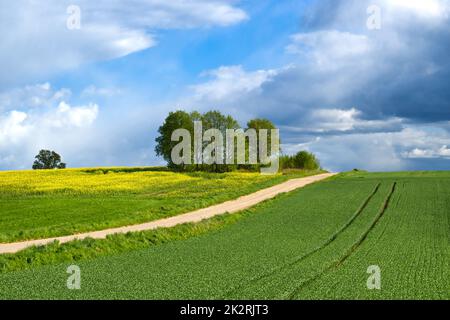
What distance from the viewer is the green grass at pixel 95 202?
33219mm

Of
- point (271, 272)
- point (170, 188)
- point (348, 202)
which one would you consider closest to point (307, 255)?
point (271, 272)

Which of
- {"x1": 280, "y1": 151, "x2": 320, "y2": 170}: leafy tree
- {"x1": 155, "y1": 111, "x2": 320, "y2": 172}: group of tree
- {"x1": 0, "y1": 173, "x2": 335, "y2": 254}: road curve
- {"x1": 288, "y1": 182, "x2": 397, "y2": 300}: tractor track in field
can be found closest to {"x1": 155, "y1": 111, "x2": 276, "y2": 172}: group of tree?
{"x1": 155, "y1": 111, "x2": 320, "y2": 172}: group of tree

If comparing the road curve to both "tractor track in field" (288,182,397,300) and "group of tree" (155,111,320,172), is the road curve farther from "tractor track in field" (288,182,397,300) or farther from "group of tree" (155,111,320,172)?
"group of tree" (155,111,320,172)

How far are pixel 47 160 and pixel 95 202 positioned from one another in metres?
79.3

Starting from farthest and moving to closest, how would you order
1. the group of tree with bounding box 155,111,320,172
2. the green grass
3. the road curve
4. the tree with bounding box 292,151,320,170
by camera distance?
the tree with bounding box 292,151,320,170 < the group of tree with bounding box 155,111,320,172 < the green grass < the road curve

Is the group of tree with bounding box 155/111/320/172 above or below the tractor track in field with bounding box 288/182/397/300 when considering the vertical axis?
above

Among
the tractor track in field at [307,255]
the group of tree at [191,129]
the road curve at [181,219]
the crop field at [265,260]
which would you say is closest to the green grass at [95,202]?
the road curve at [181,219]

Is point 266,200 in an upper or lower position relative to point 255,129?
lower

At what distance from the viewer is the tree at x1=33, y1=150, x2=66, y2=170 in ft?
385

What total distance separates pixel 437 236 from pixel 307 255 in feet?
30.5

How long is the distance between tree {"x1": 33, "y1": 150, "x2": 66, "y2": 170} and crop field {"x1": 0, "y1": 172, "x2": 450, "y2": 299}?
8927cm
